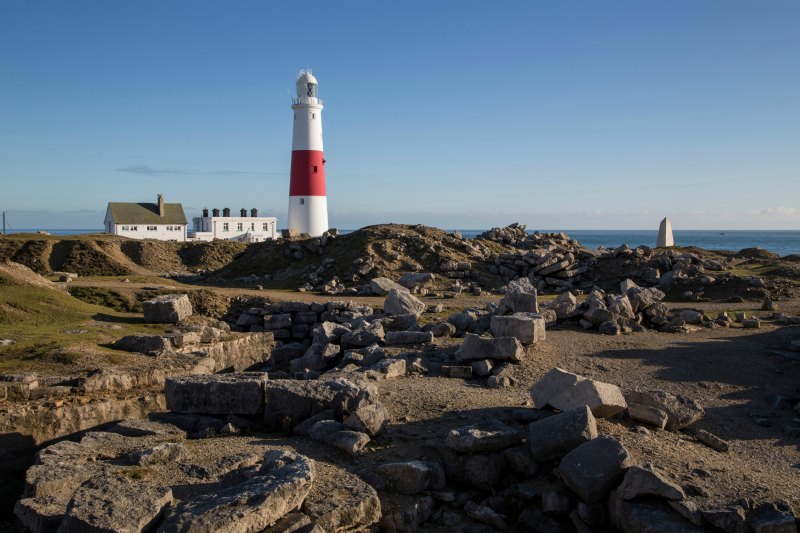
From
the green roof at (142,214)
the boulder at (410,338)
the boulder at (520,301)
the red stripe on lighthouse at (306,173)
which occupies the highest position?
the red stripe on lighthouse at (306,173)

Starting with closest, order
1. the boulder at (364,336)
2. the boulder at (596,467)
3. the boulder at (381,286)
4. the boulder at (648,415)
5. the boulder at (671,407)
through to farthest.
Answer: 1. the boulder at (596,467)
2. the boulder at (648,415)
3. the boulder at (671,407)
4. the boulder at (364,336)
5. the boulder at (381,286)

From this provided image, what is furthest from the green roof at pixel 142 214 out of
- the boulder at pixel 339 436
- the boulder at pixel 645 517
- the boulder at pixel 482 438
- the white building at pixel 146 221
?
the boulder at pixel 645 517

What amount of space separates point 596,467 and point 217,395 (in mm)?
5784

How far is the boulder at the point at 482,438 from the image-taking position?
29.0ft

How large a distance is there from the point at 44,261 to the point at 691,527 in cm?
3727

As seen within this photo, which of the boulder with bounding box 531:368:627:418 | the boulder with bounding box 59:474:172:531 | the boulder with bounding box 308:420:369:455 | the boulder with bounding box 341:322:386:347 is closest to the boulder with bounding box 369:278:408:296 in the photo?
the boulder with bounding box 341:322:386:347

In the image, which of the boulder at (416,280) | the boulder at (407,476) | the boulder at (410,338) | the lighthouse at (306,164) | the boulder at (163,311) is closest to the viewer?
the boulder at (407,476)

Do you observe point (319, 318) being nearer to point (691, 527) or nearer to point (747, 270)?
point (691, 527)

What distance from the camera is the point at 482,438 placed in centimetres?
887

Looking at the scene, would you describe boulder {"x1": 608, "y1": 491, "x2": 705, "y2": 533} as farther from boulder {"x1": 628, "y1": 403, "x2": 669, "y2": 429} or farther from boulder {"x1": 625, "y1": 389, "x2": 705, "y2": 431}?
boulder {"x1": 625, "y1": 389, "x2": 705, "y2": 431}

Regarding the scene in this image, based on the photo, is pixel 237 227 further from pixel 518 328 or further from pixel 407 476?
pixel 407 476

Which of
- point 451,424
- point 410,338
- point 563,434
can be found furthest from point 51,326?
point 563,434

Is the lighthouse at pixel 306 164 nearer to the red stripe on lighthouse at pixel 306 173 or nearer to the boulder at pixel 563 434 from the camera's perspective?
the red stripe on lighthouse at pixel 306 173

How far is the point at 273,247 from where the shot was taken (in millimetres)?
33719
